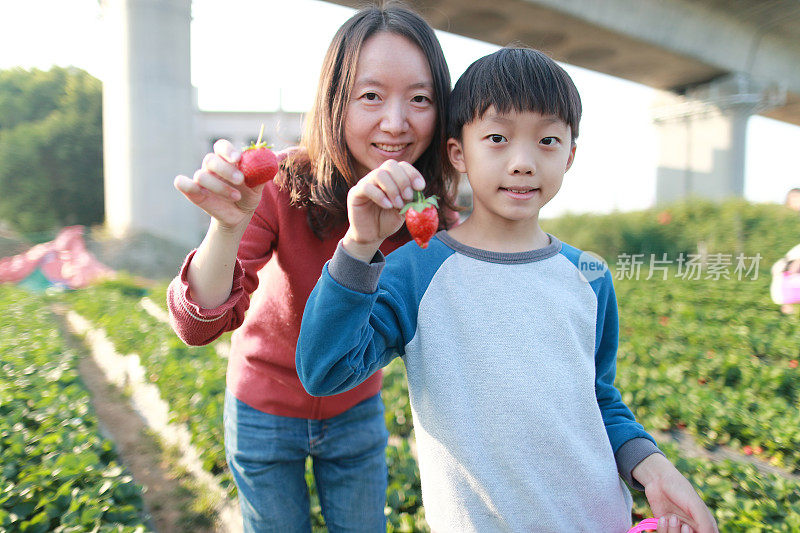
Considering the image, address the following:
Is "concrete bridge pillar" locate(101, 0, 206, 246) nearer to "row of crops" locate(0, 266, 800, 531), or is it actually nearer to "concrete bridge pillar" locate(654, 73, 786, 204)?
"row of crops" locate(0, 266, 800, 531)

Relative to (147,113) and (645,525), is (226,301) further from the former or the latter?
(147,113)

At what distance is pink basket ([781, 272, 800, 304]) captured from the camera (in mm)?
6230

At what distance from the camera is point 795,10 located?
1417 cm

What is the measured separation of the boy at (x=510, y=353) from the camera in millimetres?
Answer: 1150

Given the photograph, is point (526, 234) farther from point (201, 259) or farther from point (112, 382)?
point (112, 382)

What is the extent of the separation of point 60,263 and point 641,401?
13893 millimetres

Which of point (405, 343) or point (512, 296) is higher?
point (512, 296)

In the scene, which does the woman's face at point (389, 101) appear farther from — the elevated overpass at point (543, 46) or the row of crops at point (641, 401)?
the elevated overpass at point (543, 46)

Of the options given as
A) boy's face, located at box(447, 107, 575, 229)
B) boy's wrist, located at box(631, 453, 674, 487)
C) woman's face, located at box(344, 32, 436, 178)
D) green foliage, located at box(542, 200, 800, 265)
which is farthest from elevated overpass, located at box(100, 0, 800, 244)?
boy's wrist, located at box(631, 453, 674, 487)

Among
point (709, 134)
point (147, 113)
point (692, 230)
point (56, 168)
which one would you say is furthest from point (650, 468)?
point (56, 168)

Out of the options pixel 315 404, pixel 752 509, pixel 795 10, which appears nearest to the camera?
pixel 315 404

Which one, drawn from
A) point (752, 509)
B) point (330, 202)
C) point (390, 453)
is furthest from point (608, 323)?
point (390, 453)

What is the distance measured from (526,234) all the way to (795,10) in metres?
17.6

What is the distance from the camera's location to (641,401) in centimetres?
398
